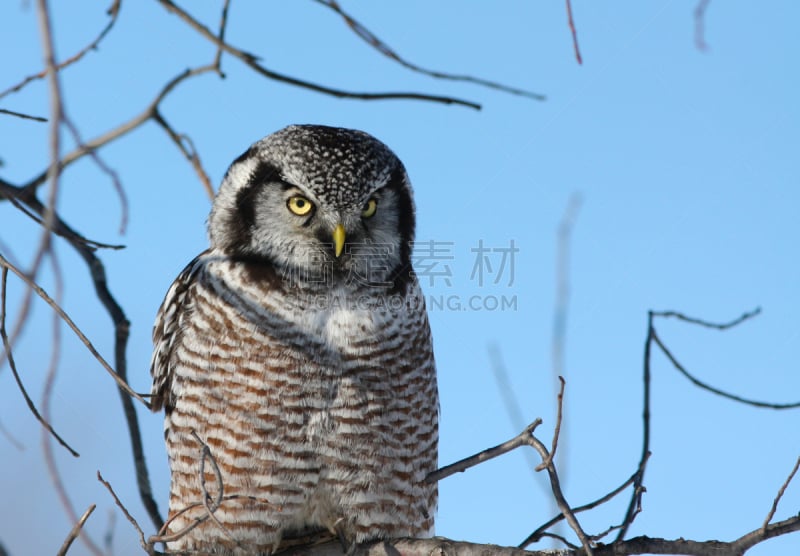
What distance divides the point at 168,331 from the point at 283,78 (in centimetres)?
162

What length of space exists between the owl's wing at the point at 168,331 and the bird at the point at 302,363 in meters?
0.01

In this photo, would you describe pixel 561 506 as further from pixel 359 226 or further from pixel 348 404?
pixel 359 226

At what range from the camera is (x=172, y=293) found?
4.32m

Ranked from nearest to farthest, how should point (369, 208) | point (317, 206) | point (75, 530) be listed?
point (75, 530) → point (317, 206) → point (369, 208)

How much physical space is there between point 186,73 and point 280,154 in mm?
571

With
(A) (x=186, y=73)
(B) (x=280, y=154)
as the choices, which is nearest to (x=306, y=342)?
(B) (x=280, y=154)

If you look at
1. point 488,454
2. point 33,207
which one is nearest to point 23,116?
point 33,207

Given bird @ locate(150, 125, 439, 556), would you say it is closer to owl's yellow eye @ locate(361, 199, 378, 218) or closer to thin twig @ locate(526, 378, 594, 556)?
owl's yellow eye @ locate(361, 199, 378, 218)

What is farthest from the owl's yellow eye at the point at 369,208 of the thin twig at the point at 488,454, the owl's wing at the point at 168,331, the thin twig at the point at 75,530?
the thin twig at the point at 75,530

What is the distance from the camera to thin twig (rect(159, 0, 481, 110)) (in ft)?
10.2

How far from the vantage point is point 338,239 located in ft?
12.8

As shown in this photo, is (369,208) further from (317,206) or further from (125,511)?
(125,511)

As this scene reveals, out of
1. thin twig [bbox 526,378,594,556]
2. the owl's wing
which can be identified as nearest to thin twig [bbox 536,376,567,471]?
thin twig [bbox 526,378,594,556]

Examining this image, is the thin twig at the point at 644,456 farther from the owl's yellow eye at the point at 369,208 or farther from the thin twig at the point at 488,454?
the owl's yellow eye at the point at 369,208
